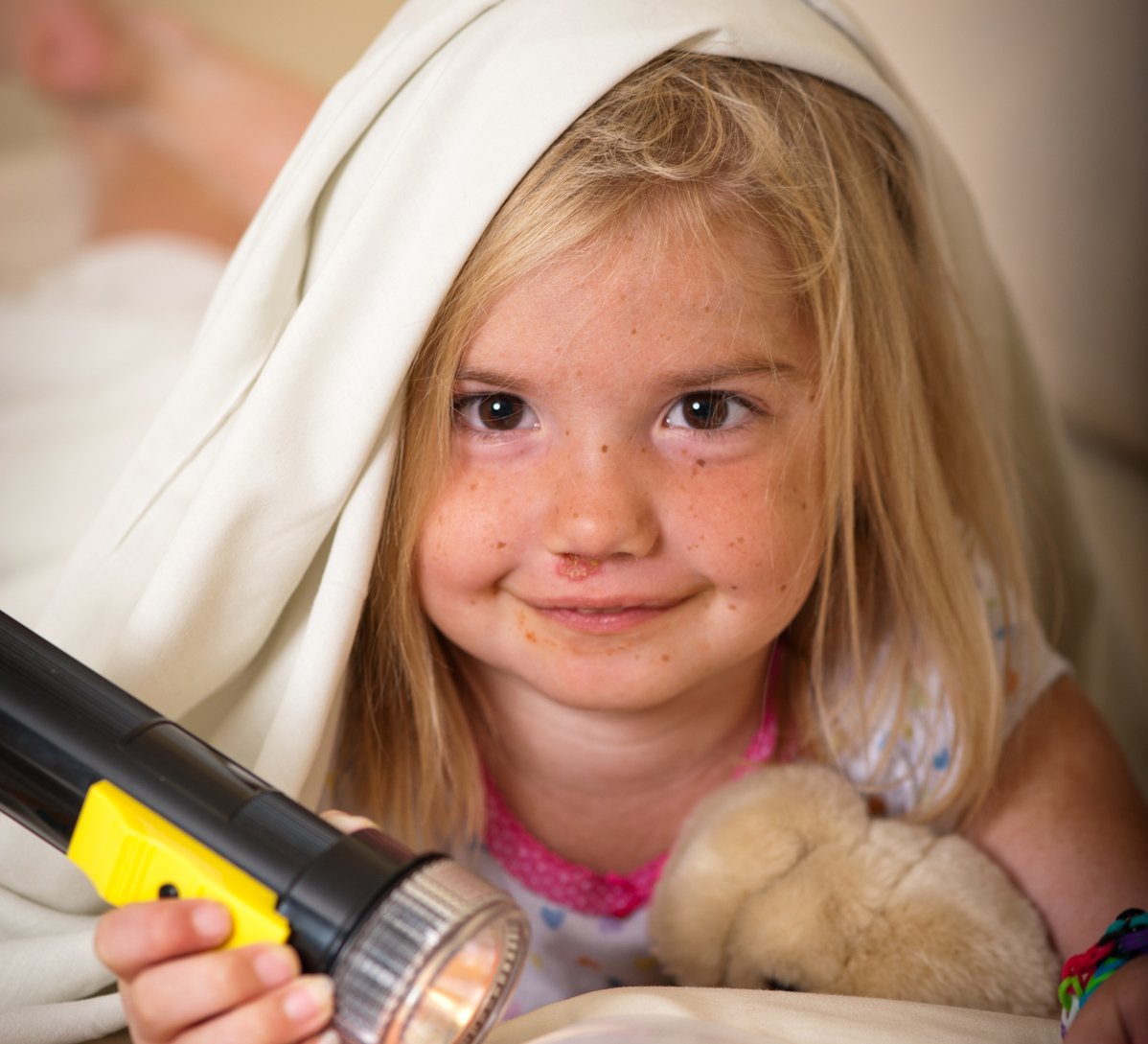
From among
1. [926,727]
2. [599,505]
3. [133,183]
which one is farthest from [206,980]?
[133,183]

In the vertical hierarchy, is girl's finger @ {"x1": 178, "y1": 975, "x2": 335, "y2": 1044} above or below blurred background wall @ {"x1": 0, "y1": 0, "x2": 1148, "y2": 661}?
below

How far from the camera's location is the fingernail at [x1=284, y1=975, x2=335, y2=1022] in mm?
392

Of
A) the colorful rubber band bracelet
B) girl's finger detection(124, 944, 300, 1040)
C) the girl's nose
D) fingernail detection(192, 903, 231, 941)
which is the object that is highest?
the girl's nose

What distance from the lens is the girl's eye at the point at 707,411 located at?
26.8 inches

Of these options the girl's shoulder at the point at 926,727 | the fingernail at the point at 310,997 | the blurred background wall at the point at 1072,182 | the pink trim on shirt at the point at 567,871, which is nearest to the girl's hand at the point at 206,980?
the fingernail at the point at 310,997

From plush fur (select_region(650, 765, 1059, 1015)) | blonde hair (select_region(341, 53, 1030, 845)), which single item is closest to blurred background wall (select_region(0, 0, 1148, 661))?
blonde hair (select_region(341, 53, 1030, 845))

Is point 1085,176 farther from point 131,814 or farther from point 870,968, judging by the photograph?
point 131,814

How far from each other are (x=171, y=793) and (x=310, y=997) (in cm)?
10

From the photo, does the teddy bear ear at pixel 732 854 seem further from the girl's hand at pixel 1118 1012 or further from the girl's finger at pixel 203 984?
the girl's finger at pixel 203 984

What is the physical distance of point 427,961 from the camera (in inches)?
14.9

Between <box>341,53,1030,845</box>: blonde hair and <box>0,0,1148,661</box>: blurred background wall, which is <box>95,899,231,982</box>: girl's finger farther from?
<box>0,0,1148,661</box>: blurred background wall

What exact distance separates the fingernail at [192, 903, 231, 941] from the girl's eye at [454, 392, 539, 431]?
1.18ft

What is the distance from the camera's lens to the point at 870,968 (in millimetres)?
628

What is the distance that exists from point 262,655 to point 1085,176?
3.56 feet
